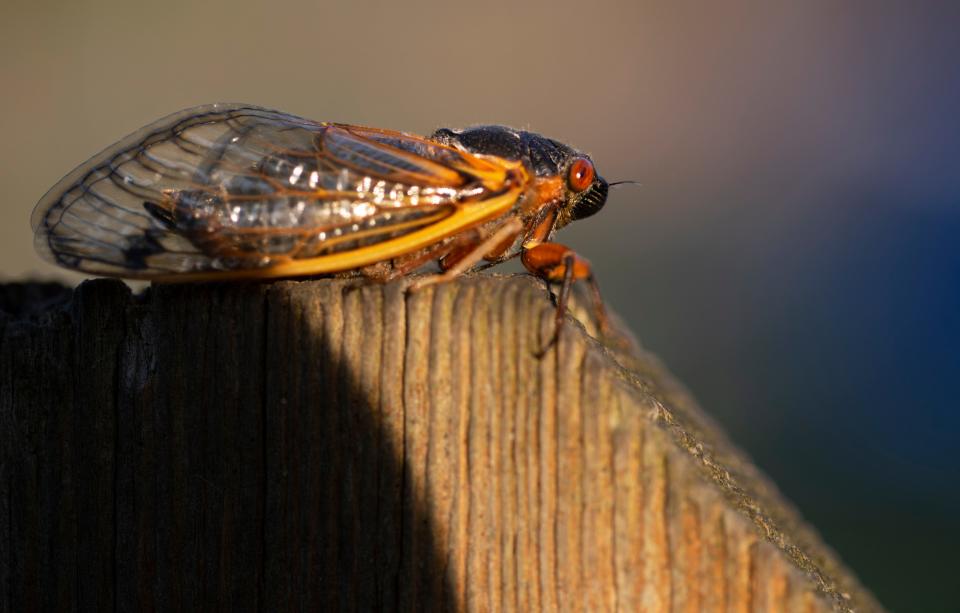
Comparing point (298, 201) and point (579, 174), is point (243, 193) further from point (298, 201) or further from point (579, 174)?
point (579, 174)

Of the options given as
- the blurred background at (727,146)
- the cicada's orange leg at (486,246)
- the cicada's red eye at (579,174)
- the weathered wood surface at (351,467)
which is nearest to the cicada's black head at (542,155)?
the cicada's red eye at (579,174)

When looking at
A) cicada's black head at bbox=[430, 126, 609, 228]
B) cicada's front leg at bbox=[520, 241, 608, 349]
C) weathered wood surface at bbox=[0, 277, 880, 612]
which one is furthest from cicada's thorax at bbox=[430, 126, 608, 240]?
weathered wood surface at bbox=[0, 277, 880, 612]

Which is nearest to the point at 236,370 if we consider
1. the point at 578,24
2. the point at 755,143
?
the point at 755,143

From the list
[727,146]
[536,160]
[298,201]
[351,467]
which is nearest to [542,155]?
[536,160]

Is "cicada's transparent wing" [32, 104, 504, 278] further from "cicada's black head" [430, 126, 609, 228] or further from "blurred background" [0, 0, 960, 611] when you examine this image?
"blurred background" [0, 0, 960, 611]

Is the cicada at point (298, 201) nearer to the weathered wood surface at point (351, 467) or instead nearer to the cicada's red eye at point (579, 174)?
the cicada's red eye at point (579, 174)

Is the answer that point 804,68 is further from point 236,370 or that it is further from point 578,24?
point 236,370
